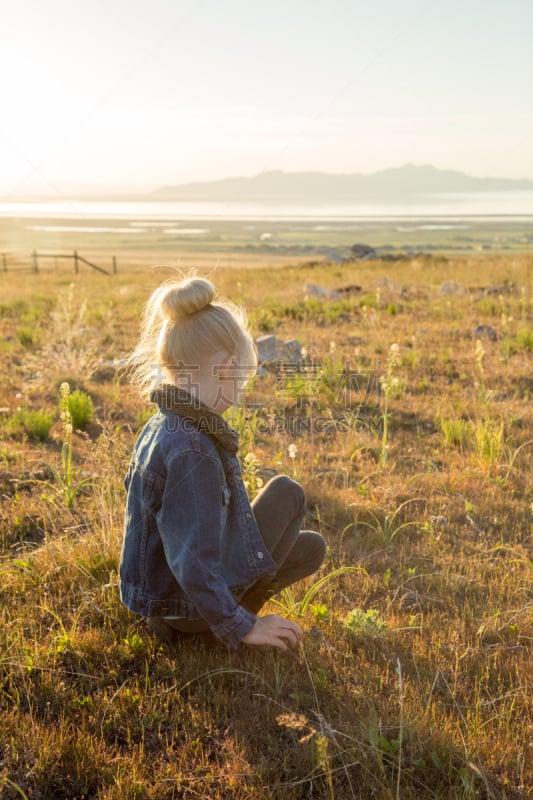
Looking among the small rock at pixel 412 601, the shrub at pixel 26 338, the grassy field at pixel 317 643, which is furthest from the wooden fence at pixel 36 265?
the small rock at pixel 412 601

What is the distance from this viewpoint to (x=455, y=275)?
757 inches

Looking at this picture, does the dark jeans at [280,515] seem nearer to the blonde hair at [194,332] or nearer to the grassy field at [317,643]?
the grassy field at [317,643]

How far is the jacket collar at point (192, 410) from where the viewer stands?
2.39 metres

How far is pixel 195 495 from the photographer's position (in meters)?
2.30

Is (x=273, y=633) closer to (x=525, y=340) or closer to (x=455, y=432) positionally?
(x=455, y=432)

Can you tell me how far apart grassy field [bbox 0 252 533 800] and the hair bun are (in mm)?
944

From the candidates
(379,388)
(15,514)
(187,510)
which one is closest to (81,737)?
(187,510)

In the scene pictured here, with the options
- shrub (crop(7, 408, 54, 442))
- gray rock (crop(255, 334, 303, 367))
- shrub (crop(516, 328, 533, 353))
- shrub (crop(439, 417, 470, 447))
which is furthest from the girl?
shrub (crop(516, 328, 533, 353))

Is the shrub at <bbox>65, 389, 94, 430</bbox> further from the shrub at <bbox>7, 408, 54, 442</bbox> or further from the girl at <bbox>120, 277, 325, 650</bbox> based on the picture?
the girl at <bbox>120, 277, 325, 650</bbox>

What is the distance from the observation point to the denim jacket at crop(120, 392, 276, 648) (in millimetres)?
2283

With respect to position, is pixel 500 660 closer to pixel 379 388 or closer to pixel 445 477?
pixel 445 477

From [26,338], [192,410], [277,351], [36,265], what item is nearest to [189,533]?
[192,410]

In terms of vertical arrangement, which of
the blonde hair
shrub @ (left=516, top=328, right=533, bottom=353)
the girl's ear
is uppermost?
the blonde hair

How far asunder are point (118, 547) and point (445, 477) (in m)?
2.41
